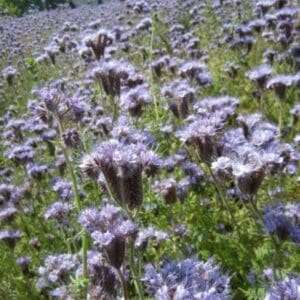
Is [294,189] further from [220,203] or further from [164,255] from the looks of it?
[164,255]

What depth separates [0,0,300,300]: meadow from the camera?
3.05 meters

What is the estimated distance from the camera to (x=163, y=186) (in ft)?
15.8

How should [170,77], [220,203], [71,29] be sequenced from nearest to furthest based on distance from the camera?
[220,203] → [170,77] → [71,29]

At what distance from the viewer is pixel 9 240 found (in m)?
5.57

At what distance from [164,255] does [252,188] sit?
1.63 m

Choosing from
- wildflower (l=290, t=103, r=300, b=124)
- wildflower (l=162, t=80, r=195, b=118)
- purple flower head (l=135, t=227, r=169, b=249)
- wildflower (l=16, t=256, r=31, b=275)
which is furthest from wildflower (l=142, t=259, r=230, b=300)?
wildflower (l=290, t=103, r=300, b=124)

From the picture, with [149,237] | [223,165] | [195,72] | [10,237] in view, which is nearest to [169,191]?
[149,237]

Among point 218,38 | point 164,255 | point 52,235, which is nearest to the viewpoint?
point 164,255

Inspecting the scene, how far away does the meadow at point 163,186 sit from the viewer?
3.05m

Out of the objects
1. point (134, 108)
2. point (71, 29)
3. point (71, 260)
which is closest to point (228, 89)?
point (134, 108)

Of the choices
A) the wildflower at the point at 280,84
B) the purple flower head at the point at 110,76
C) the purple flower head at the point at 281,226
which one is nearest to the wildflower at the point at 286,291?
the purple flower head at the point at 281,226

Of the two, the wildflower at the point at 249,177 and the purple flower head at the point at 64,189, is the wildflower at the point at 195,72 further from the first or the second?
the wildflower at the point at 249,177

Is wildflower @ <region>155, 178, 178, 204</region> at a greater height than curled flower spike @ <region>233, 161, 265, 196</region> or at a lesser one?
lesser

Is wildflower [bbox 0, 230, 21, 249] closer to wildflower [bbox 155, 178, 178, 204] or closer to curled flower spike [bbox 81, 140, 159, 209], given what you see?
wildflower [bbox 155, 178, 178, 204]
